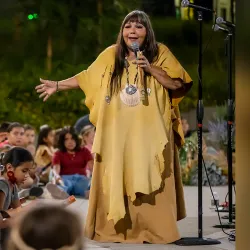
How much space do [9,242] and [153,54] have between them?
392 cm

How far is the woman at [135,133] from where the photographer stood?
6145 mm

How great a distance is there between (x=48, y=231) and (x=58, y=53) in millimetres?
12517

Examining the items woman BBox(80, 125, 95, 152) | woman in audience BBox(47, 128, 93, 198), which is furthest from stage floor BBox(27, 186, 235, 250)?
woman BBox(80, 125, 95, 152)

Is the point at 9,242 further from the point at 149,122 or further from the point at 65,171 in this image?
the point at 65,171

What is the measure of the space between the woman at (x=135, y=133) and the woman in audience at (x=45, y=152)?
17.7ft

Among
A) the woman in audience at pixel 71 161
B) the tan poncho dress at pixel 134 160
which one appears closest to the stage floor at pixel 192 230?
the tan poncho dress at pixel 134 160

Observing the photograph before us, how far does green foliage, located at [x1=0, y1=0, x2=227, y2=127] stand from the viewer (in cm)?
1438

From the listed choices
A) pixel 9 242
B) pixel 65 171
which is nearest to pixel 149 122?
pixel 9 242

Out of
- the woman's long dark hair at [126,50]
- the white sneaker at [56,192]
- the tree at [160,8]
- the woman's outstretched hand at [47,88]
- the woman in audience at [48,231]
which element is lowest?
the white sneaker at [56,192]

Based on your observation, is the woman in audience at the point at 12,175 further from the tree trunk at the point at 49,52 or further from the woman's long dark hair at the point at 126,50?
the tree trunk at the point at 49,52

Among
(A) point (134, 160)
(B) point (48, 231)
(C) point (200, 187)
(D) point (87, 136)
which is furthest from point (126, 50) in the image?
(D) point (87, 136)

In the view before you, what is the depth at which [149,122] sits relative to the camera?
6.14m

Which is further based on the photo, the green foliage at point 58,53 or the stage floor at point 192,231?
the green foliage at point 58,53

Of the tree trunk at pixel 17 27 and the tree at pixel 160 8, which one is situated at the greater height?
the tree at pixel 160 8
